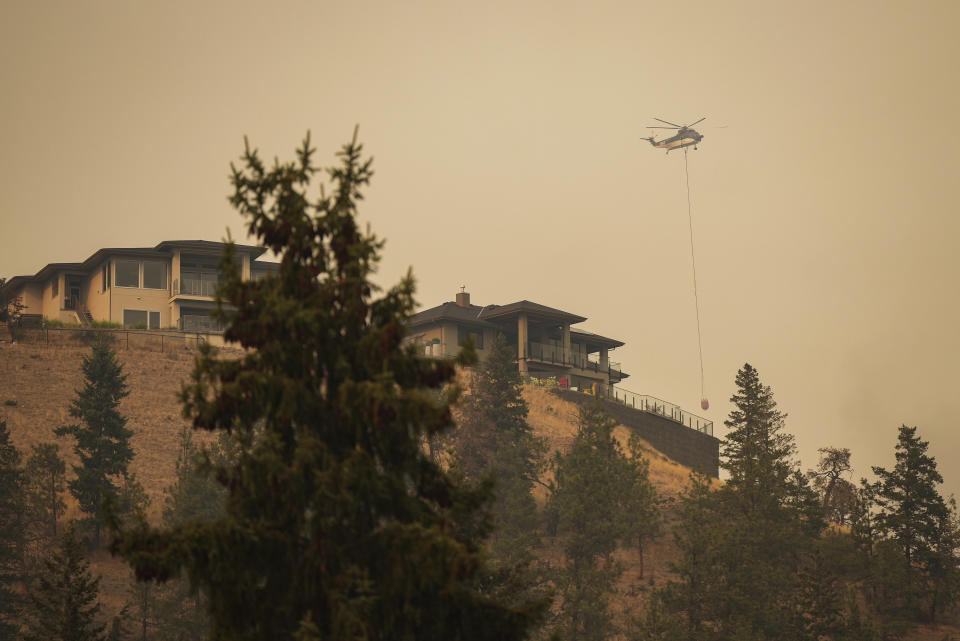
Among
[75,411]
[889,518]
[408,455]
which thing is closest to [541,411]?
[889,518]

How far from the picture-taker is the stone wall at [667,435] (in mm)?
82500

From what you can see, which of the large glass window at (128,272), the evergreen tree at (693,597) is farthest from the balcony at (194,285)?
the evergreen tree at (693,597)

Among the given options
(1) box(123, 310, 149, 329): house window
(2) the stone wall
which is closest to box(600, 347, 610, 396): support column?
(2) the stone wall

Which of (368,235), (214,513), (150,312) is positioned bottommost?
(214,513)

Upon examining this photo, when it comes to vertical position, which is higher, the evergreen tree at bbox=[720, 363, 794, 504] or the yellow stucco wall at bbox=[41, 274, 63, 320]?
the yellow stucco wall at bbox=[41, 274, 63, 320]

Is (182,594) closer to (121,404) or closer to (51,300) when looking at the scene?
→ (121,404)

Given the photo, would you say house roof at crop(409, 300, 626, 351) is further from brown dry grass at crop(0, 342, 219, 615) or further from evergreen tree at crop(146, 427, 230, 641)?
evergreen tree at crop(146, 427, 230, 641)

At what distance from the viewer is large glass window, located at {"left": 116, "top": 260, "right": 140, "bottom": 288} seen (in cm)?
8225

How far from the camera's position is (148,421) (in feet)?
218

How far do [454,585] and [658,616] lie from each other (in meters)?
28.5

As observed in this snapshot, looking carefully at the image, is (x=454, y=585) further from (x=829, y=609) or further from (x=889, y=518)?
(x=889, y=518)

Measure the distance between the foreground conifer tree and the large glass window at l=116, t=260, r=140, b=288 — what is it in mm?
71752

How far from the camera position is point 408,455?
14.2m

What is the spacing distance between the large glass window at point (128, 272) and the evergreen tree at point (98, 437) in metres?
29.1
